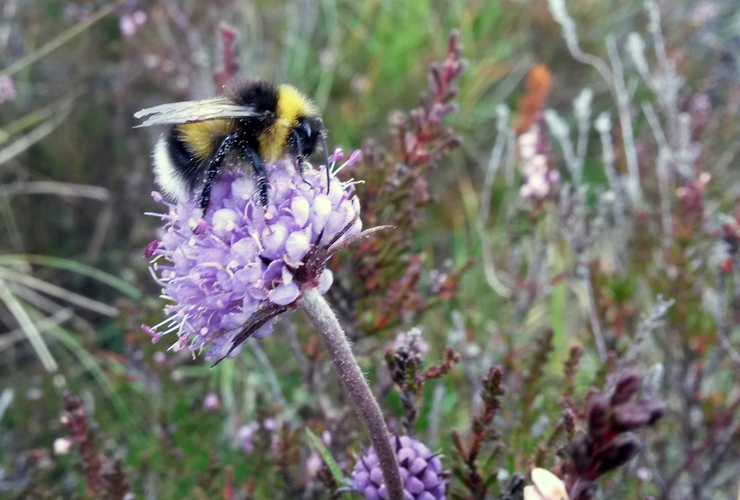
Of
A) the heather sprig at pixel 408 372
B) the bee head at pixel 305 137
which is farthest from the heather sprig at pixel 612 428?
the bee head at pixel 305 137

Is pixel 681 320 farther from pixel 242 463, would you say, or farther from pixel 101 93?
pixel 101 93

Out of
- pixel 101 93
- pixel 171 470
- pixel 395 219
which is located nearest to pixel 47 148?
pixel 101 93

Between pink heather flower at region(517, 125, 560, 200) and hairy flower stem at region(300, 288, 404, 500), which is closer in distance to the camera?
hairy flower stem at region(300, 288, 404, 500)

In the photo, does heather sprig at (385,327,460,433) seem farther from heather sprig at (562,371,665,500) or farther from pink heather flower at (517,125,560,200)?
pink heather flower at (517,125,560,200)

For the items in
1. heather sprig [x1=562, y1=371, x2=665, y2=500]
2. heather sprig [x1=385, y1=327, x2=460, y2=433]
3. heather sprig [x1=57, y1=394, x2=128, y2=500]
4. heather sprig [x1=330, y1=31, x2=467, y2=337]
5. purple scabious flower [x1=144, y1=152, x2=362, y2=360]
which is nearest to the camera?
heather sprig [x1=562, y1=371, x2=665, y2=500]

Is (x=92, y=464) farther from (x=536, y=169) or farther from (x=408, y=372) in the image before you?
(x=536, y=169)

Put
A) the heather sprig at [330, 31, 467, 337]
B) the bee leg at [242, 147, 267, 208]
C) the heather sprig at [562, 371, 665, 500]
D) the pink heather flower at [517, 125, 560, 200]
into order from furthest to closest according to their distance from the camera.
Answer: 1. the pink heather flower at [517, 125, 560, 200]
2. the heather sprig at [330, 31, 467, 337]
3. the bee leg at [242, 147, 267, 208]
4. the heather sprig at [562, 371, 665, 500]

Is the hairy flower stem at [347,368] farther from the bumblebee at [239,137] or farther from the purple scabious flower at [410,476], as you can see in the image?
the bumblebee at [239,137]

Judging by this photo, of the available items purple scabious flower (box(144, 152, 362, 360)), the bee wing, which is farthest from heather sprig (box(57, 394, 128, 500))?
the bee wing
